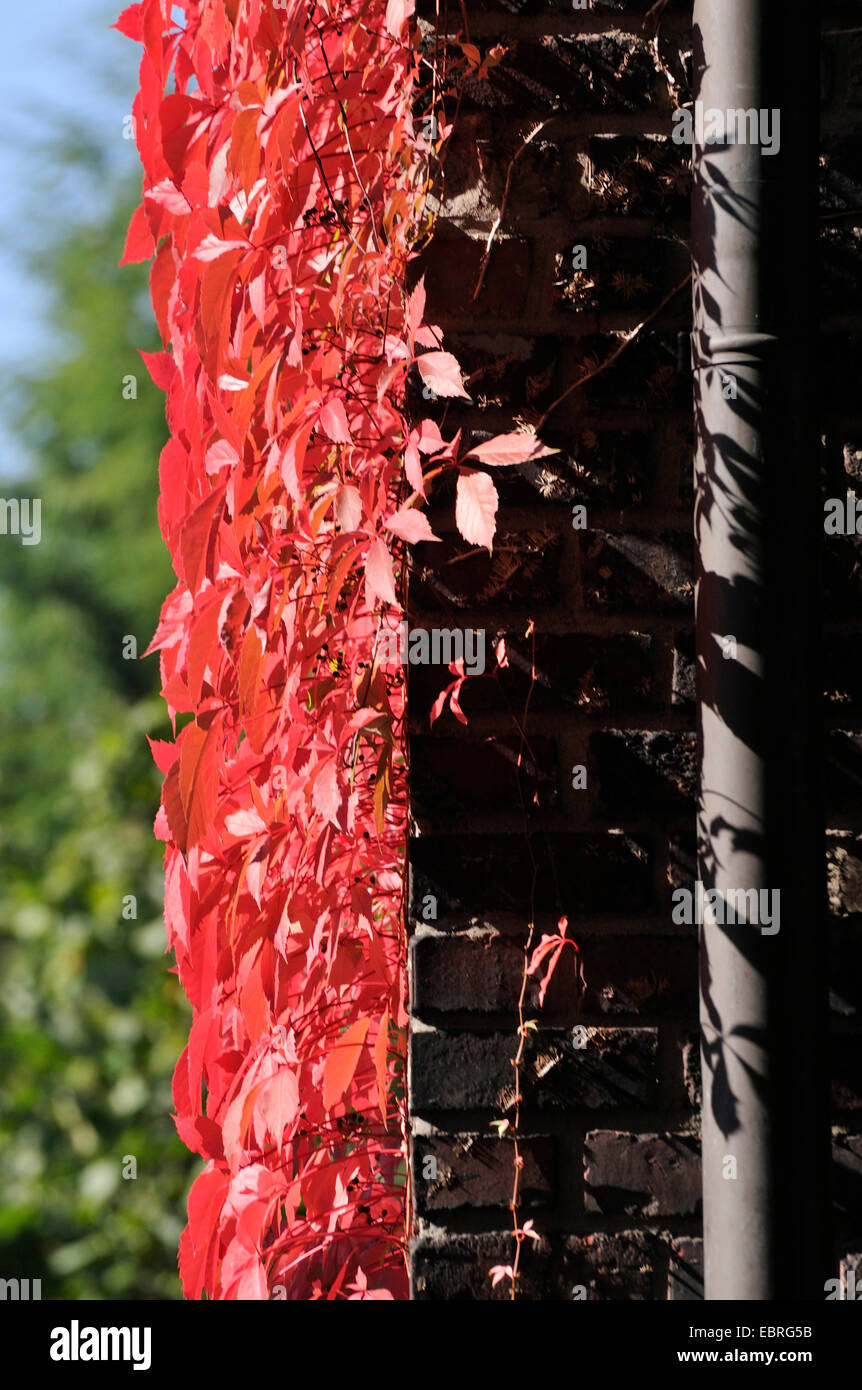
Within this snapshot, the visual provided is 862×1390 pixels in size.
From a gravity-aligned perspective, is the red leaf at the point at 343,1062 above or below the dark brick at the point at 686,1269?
above

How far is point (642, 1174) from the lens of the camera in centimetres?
108

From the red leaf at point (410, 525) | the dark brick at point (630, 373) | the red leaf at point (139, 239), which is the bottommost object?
the red leaf at point (410, 525)

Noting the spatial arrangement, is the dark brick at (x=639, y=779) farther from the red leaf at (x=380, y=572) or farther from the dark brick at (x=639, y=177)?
the dark brick at (x=639, y=177)

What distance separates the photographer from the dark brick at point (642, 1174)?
1.07m

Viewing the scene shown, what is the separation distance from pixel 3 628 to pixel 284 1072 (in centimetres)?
757

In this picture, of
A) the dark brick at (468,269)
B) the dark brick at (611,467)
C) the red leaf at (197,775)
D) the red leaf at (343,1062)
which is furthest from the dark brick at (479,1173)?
the dark brick at (468,269)

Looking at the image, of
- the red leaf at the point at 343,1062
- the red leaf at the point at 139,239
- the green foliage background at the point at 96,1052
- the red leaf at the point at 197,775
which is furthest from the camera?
the green foliage background at the point at 96,1052

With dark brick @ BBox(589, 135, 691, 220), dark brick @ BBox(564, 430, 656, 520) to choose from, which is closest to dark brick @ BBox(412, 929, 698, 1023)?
dark brick @ BBox(564, 430, 656, 520)

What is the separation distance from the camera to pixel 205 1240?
1.23 metres

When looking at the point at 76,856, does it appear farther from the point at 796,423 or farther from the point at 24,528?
the point at 796,423

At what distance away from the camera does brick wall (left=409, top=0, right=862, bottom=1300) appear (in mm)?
1078

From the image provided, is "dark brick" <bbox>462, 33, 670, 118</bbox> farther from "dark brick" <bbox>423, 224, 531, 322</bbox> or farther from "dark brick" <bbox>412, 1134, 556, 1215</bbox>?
"dark brick" <bbox>412, 1134, 556, 1215</bbox>

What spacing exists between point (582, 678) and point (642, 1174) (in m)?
0.48
